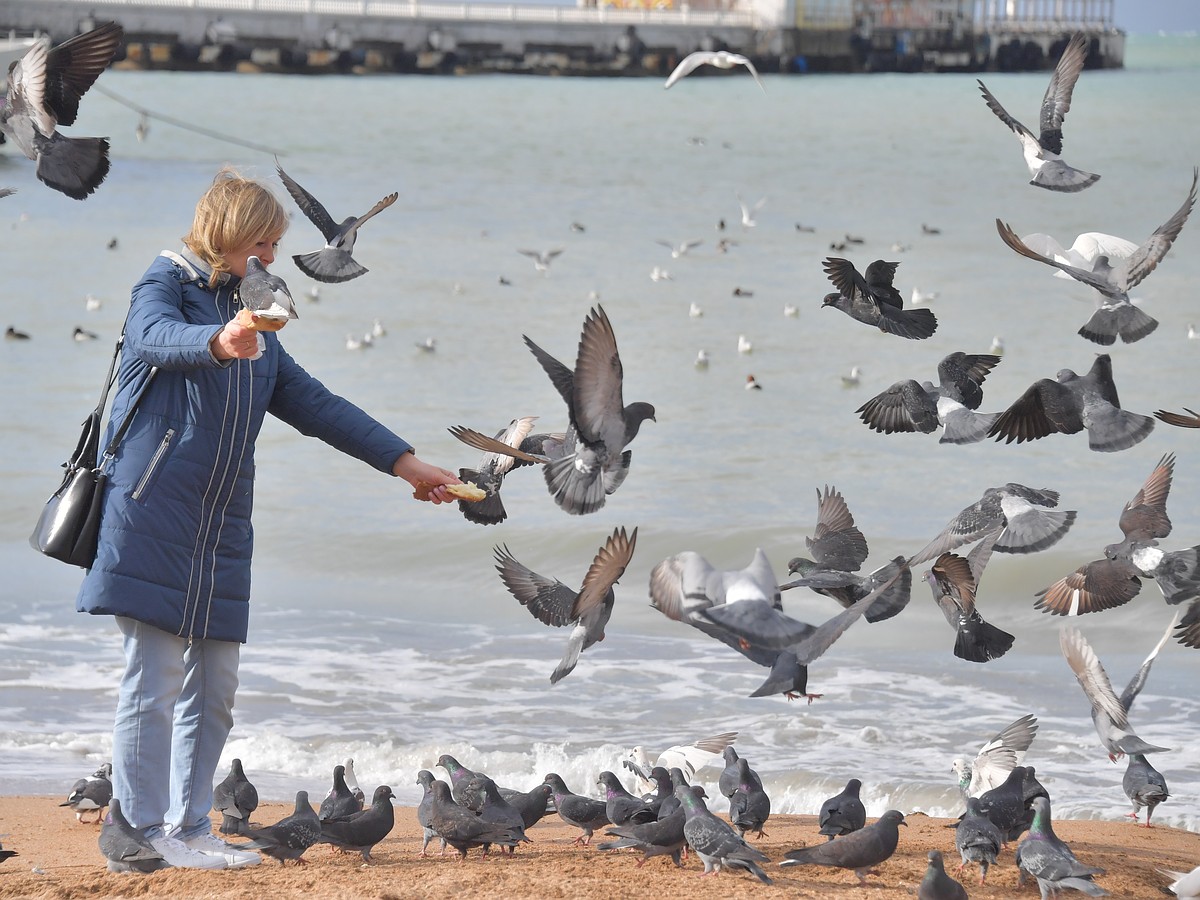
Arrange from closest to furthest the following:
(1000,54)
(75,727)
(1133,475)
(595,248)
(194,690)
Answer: (194,690)
(75,727)
(1133,475)
(595,248)
(1000,54)

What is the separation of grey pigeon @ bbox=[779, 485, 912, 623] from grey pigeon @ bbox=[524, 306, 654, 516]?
0.74 m

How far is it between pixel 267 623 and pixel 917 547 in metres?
4.77

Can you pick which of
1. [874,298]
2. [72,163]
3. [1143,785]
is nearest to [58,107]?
[72,163]

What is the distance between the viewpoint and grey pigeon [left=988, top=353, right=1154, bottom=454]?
6508 mm

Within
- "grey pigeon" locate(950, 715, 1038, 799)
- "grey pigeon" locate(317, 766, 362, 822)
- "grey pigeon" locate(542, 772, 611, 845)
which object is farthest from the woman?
"grey pigeon" locate(950, 715, 1038, 799)

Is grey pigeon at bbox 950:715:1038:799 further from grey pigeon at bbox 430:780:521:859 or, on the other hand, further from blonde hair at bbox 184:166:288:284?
blonde hair at bbox 184:166:288:284

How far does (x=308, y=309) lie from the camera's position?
860 inches

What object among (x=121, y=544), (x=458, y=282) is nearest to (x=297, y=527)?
(x=121, y=544)

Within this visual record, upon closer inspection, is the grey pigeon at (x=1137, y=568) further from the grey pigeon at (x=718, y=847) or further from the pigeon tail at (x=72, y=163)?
the pigeon tail at (x=72, y=163)

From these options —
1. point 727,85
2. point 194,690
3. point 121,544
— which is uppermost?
point 727,85

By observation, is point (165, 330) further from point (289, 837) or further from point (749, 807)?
point (749, 807)

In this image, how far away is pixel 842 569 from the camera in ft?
20.3

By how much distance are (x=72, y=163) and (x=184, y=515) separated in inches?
56.1

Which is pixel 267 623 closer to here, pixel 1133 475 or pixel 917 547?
pixel 917 547
